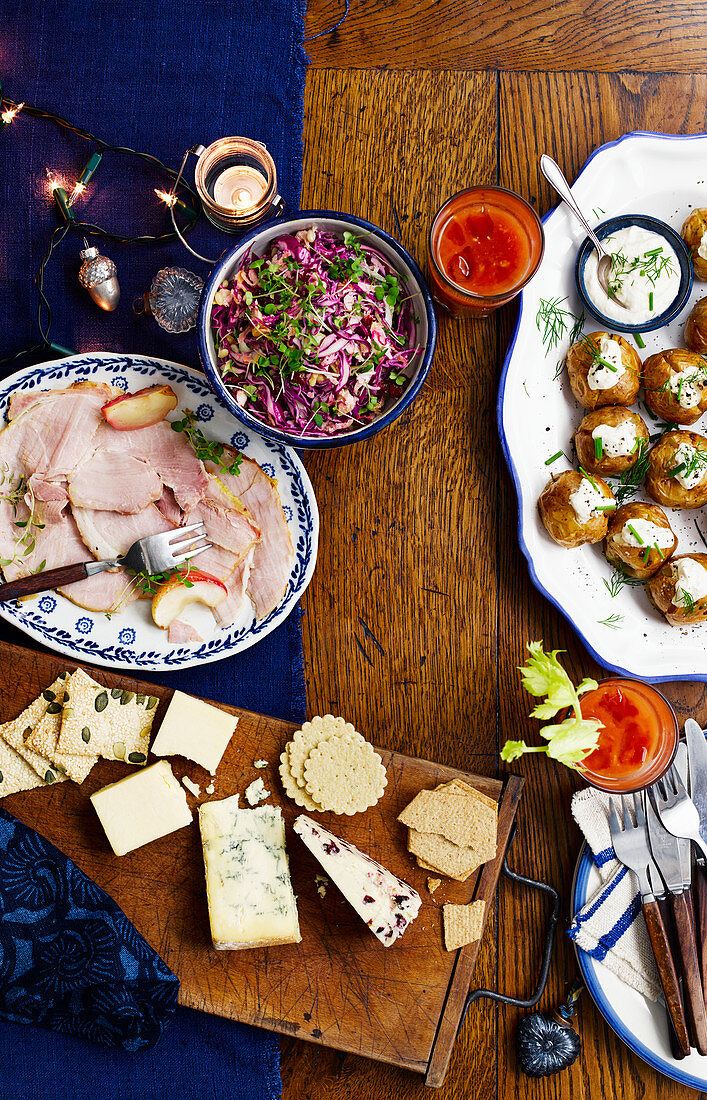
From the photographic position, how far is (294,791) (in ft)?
5.91

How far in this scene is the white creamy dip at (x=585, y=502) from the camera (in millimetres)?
1782

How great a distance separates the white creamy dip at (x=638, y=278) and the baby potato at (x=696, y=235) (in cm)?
10

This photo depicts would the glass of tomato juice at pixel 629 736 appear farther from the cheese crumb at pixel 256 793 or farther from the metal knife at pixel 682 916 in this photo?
the cheese crumb at pixel 256 793

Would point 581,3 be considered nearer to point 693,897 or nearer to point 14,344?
point 14,344

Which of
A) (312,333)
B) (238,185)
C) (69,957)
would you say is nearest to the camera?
(312,333)

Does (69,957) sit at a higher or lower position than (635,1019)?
higher

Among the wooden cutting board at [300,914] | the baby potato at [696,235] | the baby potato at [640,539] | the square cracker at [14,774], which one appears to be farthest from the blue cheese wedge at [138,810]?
the baby potato at [696,235]

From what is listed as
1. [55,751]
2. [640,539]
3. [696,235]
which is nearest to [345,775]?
[55,751]

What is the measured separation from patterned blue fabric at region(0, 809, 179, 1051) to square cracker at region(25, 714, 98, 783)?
0.59ft

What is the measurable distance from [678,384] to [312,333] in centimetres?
91

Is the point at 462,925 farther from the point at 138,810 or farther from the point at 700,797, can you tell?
the point at 138,810

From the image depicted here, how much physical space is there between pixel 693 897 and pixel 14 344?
7.32ft

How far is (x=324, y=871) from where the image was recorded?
183 cm

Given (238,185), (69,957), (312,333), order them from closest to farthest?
(312,333)
(69,957)
(238,185)
